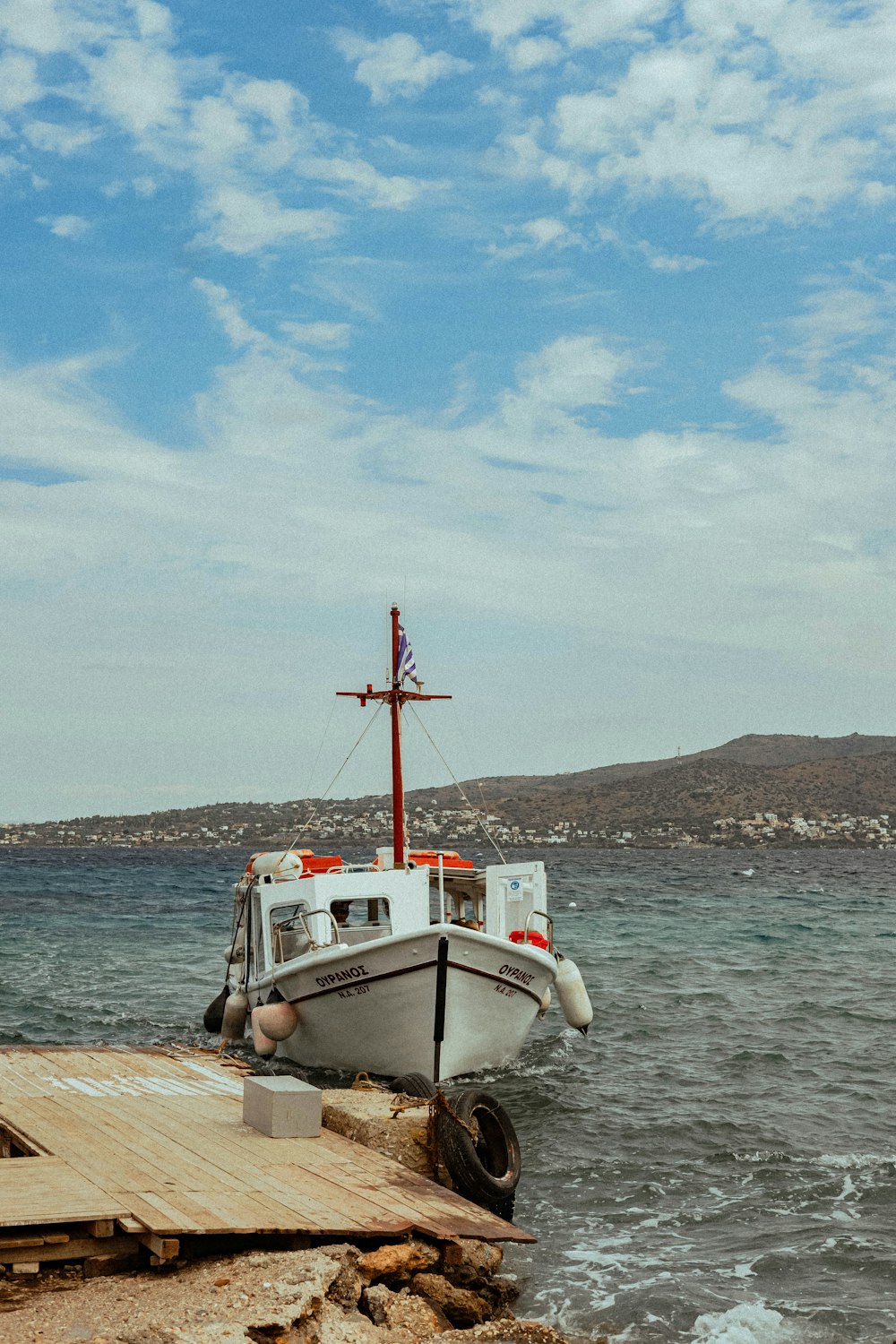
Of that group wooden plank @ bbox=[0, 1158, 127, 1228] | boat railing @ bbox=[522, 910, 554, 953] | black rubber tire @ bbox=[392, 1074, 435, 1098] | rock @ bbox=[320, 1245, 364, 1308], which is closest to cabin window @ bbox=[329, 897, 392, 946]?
boat railing @ bbox=[522, 910, 554, 953]

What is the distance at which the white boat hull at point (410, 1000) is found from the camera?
53.0 feet

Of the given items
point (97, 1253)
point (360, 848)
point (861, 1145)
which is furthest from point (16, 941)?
point (360, 848)

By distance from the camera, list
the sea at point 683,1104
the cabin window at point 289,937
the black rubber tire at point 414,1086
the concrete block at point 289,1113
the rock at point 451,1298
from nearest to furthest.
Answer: the rock at point 451,1298 < the sea at point 683,1104 < the concrete block at point 289,1113 < the black rubber tire at point 414,1086 < the cabin window at point 289,937

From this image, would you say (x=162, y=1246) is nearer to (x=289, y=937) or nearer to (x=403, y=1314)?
(x=403, y=1314)

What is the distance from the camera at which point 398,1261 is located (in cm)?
889

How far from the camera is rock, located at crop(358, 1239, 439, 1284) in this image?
28.7ft

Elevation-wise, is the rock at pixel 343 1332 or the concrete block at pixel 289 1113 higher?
the concrete block at pixel 289 1113

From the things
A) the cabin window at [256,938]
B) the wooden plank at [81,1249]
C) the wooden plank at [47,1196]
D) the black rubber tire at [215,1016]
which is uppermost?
the cabin window at [256,938]

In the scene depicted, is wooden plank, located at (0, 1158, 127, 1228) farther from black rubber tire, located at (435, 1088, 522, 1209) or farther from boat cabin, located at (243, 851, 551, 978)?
boat cabin, located at (243, 851, 551, 978)

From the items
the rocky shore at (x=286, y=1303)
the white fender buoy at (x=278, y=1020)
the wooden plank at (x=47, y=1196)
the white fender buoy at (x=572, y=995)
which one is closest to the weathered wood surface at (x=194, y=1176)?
the wooden plank at (x=47, y=1196)

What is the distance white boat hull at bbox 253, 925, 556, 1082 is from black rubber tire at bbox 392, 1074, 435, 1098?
2.10 m

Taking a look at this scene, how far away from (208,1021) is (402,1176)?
12143 mm

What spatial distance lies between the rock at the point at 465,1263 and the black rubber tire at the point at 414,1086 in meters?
4.20

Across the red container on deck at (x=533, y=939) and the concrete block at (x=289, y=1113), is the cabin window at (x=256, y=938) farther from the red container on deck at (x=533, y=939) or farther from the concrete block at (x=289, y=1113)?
the concrete block at (x=289, y=1113)
